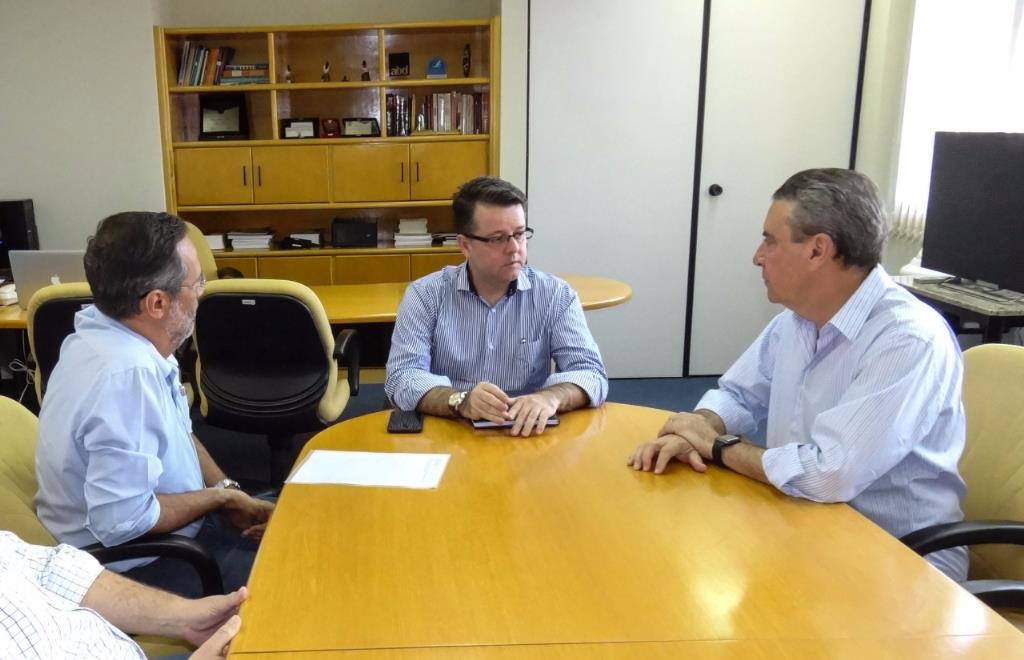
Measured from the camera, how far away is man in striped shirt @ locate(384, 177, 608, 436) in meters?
2.20

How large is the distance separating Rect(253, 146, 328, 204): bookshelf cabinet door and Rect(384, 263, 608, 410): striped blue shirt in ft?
9.62

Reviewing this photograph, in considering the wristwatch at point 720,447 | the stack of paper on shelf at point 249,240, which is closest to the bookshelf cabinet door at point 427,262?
the stack of paper on shelf at point 249,240

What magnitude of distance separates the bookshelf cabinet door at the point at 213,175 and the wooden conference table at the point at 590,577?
3.86 meters

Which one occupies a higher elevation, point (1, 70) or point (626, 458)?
point (1, 70)

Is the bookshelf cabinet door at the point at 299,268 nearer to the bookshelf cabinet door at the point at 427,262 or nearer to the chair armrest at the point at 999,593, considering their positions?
the bookshelf cabinet door at the point at 427,262

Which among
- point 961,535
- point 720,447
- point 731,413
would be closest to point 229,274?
point 731,413

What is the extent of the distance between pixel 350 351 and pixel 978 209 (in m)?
2.56

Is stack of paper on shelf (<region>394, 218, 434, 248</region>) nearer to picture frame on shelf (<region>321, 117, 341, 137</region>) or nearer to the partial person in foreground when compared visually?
picture frame on shelf (<region>321, 117, 341, 137</region>)

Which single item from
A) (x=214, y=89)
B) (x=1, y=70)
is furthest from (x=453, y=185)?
(x=1, y=70)

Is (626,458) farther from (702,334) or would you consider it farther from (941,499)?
(702,334)

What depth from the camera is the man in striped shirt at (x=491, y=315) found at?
2195 mm

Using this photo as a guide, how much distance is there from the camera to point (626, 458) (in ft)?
5.39

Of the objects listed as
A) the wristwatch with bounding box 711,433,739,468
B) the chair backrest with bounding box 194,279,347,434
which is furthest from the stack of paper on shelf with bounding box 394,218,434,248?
the wristwatch with bounding box 711,433,739,468

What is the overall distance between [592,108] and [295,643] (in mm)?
3959
